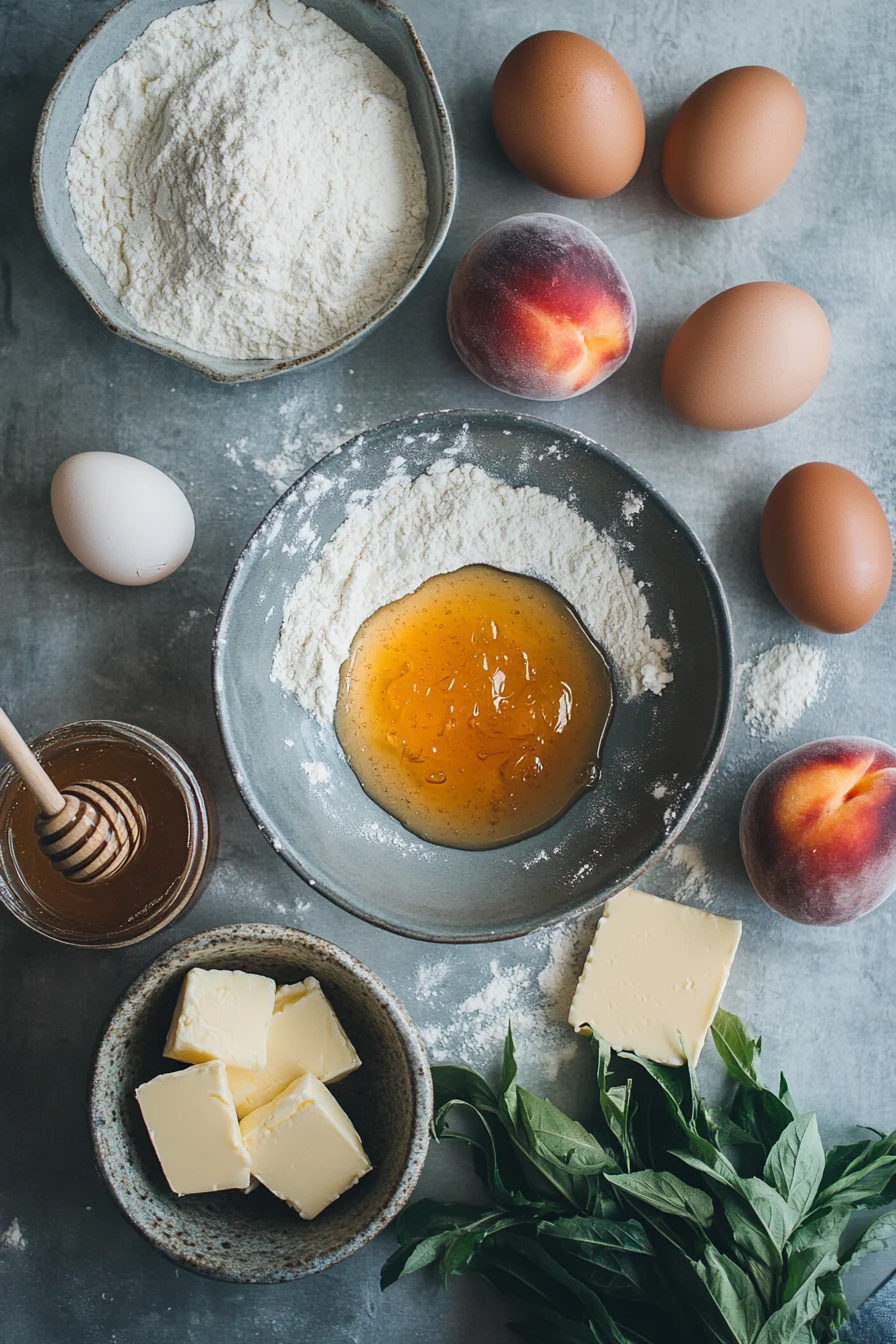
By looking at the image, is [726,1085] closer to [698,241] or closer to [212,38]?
[698,241]

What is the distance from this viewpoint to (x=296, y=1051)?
4.23ft

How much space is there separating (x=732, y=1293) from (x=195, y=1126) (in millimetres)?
687

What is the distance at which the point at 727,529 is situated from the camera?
4.75ft

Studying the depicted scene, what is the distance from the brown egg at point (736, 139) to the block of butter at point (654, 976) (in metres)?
0.96

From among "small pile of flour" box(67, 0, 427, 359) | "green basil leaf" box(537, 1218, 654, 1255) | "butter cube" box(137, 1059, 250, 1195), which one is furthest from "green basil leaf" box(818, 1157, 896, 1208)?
"small pile of flour" box(67, 0, 427, 359)

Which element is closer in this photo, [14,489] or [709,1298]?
[709,1298]

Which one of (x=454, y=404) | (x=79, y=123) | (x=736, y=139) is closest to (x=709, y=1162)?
A: (x=454, y=404)

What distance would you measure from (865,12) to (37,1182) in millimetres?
2053

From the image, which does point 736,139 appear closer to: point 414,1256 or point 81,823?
point 81,823

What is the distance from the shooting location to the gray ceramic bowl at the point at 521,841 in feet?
4.20

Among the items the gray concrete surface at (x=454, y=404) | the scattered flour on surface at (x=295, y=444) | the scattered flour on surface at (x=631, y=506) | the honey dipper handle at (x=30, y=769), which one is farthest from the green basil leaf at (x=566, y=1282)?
the scattered flour on surface at (x=295, y=444)

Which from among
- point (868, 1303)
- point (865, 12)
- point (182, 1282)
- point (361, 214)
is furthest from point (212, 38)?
point (868, 1303)

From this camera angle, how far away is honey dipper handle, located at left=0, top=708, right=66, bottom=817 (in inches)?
43.5

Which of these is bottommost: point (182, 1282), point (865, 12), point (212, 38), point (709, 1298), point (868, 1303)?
point (182, 1282)
